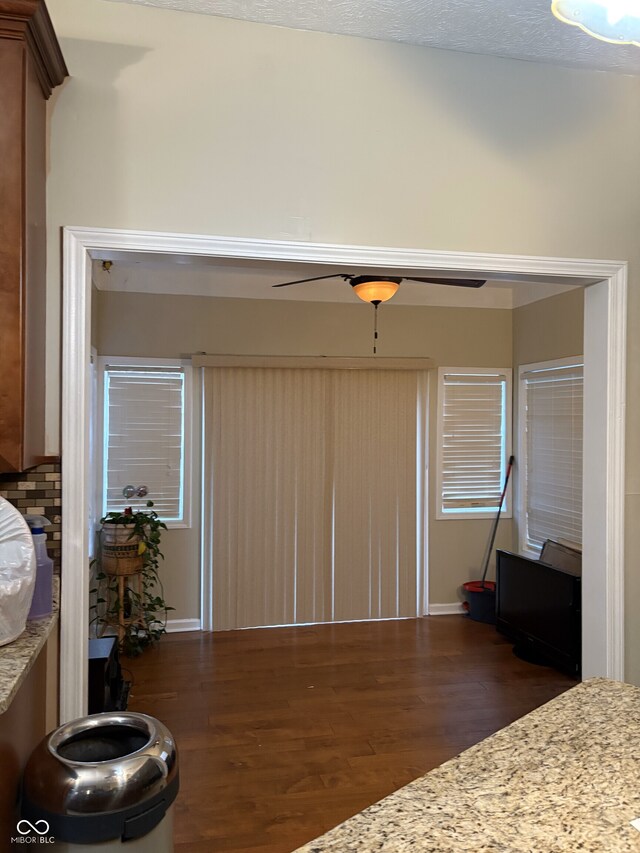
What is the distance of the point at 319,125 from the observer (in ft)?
7.20

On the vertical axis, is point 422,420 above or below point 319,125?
below

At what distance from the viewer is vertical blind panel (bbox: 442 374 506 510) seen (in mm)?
5668

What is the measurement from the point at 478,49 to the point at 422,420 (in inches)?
140

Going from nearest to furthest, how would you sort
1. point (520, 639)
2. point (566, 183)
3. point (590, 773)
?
point (590, 773) < point (566, 183) < point (520, 639)

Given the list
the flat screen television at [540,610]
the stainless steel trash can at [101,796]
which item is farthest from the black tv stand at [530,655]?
the stainless steel trash can at [101,796]

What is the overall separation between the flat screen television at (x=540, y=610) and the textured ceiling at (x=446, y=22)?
2.93 meters

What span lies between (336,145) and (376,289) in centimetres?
160

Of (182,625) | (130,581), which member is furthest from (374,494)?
(130,581)

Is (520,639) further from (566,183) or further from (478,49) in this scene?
(478,49)

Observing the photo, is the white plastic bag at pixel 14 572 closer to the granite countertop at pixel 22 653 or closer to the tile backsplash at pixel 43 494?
the granite countertop at pixel 22 653

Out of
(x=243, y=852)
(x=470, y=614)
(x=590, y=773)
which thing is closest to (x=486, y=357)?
(x=470, y=614)

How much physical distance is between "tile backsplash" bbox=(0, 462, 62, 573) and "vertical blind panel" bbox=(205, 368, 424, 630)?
313 centimetres

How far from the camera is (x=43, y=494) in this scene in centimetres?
200

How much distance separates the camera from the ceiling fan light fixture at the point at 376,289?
3.74 metres
